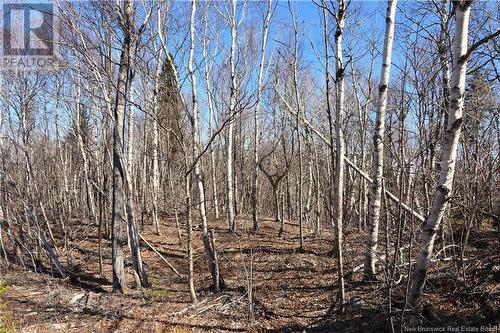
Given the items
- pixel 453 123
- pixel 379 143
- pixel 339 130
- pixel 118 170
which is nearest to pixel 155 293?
pixel 118 170

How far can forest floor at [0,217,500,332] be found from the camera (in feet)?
16.4

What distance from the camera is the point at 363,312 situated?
5320mm

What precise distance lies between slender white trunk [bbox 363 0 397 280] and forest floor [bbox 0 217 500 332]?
58 cm

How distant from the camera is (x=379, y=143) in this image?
6062 mm

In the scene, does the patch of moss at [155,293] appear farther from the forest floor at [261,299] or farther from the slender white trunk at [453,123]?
the slender white trunk at [453,123]

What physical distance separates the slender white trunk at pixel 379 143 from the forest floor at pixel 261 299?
1.90 ft

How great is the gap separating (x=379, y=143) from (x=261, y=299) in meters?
3.76

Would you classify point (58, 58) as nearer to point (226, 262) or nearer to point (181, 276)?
point (181, 276)

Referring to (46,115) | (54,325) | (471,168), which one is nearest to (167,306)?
(54,325)

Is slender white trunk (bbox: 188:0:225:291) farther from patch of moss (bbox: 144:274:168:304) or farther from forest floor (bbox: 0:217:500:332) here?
patch of moss (bbox: 144:274:168:304)

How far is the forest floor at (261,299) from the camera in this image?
4984 millimetres
